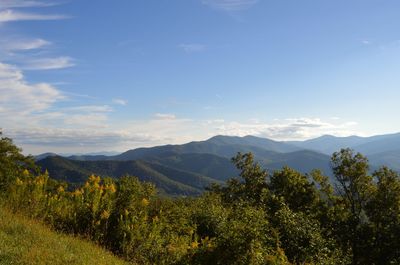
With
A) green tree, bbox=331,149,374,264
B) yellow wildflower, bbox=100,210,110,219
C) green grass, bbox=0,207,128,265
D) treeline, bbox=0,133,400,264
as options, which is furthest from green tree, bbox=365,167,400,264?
green grass, bbox=0,207,128,265

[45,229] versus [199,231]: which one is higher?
[45,229]

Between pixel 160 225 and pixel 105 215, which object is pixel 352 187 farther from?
pixel 105 215

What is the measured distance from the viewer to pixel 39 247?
7098mm

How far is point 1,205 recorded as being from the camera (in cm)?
972

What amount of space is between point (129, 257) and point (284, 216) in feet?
18.6

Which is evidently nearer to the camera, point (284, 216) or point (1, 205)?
point (1, 205)

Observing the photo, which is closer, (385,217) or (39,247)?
(39,247)

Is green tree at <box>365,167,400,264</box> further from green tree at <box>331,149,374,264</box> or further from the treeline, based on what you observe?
the treeline

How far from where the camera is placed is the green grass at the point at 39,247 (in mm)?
6496

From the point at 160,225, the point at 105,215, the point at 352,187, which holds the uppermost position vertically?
the point at 105,215

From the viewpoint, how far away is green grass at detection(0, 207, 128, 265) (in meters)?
6.50

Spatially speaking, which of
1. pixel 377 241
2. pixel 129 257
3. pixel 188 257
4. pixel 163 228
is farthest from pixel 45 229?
pixel 377 241

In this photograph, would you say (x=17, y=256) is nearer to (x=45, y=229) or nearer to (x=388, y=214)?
(x=45, y=229)

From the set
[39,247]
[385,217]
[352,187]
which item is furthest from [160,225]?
[352,187]
